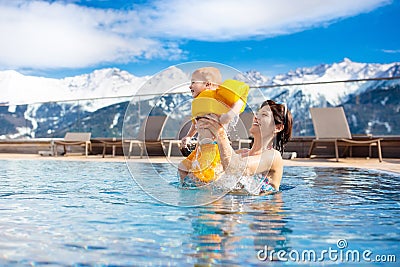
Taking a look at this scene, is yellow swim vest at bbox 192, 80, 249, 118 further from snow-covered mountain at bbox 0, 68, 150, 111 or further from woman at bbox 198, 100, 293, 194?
snow-covered mountain at bbox 0, 68, 150, 111

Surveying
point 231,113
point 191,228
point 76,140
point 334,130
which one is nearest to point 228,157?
point 231,113

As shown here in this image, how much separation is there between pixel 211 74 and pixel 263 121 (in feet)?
1.98

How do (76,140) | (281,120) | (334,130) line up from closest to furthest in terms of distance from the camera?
(281,120) < (334,130) < (76,140)

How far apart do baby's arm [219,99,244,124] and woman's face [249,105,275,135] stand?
401 millimetres

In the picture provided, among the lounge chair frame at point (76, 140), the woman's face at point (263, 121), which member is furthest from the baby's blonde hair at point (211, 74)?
the lounge chair frame at point (76, 140)

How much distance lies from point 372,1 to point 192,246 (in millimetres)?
36576

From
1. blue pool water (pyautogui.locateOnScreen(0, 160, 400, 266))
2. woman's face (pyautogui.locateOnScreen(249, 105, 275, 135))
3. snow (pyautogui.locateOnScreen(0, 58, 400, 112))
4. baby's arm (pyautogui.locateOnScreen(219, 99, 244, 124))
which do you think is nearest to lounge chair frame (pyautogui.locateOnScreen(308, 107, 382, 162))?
snow (pyautogui.locateOnScreen(0, 58, 400, 112))

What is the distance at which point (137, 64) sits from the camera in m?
34.6

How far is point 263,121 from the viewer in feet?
11.8

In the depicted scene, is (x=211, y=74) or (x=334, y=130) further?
(x=334, y=130)

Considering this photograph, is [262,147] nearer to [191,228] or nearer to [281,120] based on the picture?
[281,120]

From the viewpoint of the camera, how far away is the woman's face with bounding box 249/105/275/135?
11.7 feet

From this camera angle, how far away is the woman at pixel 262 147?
3252mm

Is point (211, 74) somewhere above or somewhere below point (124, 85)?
below
